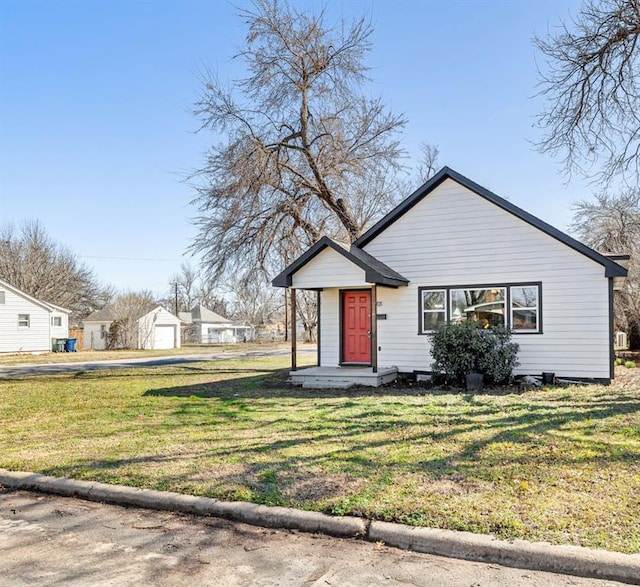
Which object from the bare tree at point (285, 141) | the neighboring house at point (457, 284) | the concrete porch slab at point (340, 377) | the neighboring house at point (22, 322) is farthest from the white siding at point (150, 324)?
the concrete porch slab at point (340, 377)

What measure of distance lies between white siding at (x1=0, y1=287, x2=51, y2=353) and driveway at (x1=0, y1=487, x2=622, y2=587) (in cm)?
3250

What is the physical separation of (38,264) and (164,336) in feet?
42.4

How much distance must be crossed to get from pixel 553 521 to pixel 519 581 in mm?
807

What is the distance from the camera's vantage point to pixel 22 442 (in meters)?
7.14

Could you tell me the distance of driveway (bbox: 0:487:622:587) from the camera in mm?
3299

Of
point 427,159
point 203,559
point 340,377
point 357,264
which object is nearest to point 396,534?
point 203,559

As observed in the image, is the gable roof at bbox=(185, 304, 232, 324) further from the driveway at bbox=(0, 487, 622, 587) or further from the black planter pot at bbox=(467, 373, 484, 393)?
the driveway at bbox=(0, 487, 622, 587)

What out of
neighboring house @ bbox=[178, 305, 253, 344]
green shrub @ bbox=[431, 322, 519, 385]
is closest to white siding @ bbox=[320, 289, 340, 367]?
green shrub @ bbox=[431, 322, 519, 385]

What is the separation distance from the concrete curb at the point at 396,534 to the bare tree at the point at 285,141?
12.6 m

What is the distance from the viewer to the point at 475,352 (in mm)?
12039

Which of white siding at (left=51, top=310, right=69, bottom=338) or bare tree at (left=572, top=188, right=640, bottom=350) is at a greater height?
bare tree at (left=572, top=188, right=640, bottom=350)

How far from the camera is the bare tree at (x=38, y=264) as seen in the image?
43.8 metres

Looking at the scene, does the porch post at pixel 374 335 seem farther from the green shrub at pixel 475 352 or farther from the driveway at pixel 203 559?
the driveway at pixel 203 559

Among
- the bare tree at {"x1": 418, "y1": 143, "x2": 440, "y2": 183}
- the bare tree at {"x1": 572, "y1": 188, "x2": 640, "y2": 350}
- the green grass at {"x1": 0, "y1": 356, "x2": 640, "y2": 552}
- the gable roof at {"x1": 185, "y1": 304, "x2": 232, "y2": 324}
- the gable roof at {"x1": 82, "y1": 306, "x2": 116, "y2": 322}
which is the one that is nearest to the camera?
the green grass at {"x1": 0, "y1": 356, "x2": 640, "y2": 552}
